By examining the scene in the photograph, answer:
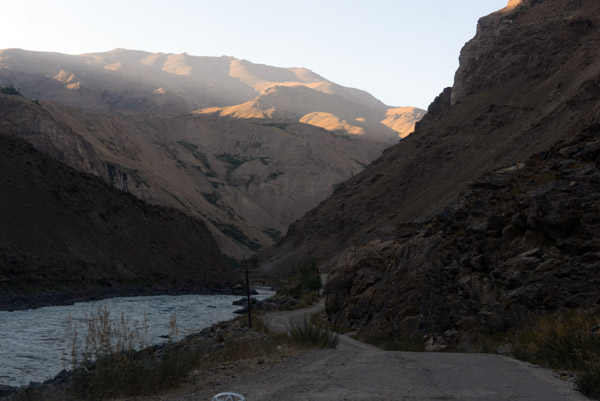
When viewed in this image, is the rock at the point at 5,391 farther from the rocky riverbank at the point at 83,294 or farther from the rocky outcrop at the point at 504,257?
the rocky riverbank at the point at 83,294

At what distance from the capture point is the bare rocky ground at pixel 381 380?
7.66m

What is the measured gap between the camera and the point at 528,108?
248 ft

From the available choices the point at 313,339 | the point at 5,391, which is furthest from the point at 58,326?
the point at 313,339

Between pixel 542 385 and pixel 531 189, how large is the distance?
32.8 ft

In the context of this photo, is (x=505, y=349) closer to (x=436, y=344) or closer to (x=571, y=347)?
(x=571, y=347)

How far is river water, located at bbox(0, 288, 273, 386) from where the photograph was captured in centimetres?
1983

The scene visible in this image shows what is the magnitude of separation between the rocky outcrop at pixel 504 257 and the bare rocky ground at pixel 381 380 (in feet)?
11.3

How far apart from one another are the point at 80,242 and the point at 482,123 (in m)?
56.5

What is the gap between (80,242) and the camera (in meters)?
60.9

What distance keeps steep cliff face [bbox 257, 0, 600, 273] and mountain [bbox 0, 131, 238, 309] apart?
21.5 meters

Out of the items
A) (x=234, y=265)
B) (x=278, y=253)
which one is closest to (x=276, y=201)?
(x=234, y=265)

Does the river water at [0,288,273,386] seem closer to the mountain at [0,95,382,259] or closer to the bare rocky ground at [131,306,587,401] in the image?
the bare rocky ground at [131,306,587,401]

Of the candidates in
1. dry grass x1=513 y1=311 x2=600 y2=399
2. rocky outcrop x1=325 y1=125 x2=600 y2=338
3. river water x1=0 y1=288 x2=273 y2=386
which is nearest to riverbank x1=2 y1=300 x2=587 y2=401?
dry grass x1=513 y1=311 x2=600 y2=399

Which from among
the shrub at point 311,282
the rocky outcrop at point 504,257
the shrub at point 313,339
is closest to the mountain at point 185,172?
the shrub at point 311,282
